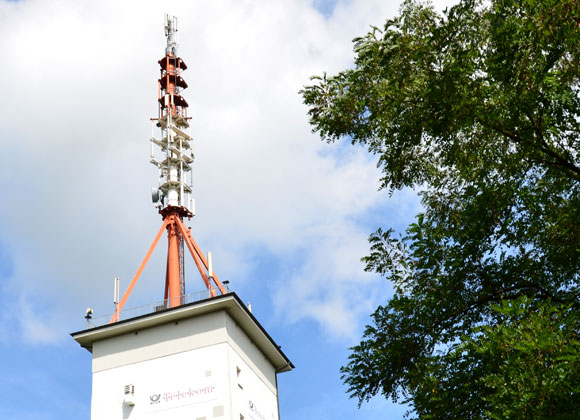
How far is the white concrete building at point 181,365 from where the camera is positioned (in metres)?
34.1

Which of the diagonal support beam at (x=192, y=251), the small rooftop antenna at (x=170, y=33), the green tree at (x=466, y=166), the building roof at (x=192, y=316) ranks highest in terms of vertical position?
the small rooftop antenna at (x=170, y=33)

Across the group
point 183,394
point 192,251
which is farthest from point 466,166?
point 192,251

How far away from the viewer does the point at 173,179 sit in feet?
162

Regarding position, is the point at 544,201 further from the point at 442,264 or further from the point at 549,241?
the point at 442,264

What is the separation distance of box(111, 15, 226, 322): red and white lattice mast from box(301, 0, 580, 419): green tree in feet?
74.0

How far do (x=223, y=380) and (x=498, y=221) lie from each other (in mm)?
20849

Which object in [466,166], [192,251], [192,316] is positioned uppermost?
[192,251]

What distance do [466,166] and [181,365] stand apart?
22740 mm

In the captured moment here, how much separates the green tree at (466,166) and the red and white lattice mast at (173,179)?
74.0 feet

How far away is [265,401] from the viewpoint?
38.2m

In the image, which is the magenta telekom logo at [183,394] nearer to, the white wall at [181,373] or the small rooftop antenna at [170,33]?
the white wall at [181,373]

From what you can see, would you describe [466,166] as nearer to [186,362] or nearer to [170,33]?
[186,362]

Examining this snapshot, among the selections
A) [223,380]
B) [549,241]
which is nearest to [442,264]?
[549,241]

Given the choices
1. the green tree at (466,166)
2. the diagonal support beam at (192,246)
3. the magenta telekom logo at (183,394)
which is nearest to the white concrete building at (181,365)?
the magenta telekom logo at (183,394)
